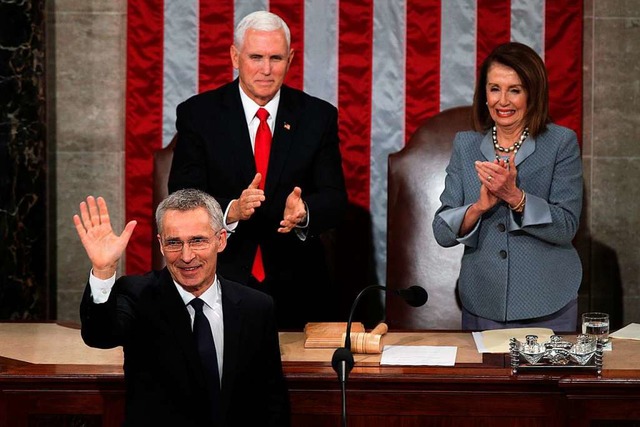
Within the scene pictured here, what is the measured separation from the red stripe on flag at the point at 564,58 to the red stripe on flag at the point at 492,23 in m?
0.19

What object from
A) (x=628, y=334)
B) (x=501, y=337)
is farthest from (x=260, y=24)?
(x=628, y=334)

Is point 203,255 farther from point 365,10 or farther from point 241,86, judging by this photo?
point 365,10

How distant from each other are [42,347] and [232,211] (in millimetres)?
760

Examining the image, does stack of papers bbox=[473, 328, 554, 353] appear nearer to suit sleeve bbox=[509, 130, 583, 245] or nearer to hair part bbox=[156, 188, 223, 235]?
suit sleeve bbox=[509, 130, 583, 245]

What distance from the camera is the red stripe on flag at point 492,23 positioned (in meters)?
5.38

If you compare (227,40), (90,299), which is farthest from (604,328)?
(227,40)

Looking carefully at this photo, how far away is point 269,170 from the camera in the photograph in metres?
4.11

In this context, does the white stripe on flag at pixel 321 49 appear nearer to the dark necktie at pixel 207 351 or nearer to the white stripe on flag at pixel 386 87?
the white stripe on flag at pixel 386 87

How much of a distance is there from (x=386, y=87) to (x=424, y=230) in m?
0.80

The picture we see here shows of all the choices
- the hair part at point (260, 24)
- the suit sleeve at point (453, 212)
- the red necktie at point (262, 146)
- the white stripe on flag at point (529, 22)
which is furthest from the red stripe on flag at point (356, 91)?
the suit sleeve at point (453, 212)

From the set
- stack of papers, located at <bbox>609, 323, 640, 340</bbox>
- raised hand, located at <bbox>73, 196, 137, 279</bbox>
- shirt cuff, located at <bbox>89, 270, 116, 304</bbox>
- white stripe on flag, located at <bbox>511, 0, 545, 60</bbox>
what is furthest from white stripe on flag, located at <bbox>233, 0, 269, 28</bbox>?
shirt cuff, located at <bbox>89, 270, 116, 304</bbox>

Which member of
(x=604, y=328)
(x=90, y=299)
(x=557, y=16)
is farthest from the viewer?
(x=557, y=16)

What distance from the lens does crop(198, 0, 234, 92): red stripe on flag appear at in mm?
5410

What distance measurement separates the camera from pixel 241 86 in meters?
4.16
